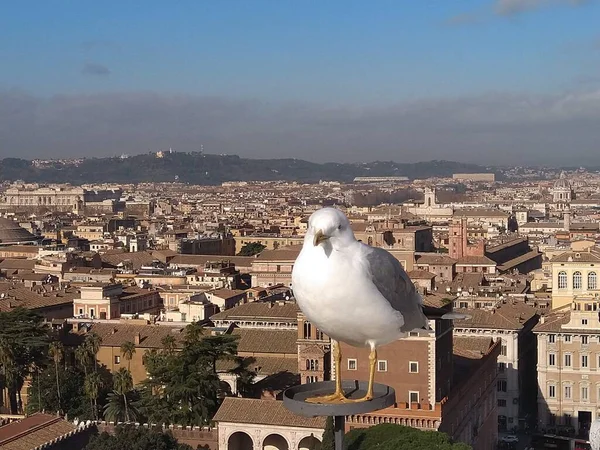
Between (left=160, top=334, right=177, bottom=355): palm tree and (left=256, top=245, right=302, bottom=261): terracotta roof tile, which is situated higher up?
(left=256, top=245, right=302, bottom=261): terracotta roof tile

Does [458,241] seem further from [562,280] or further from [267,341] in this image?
[267,341]

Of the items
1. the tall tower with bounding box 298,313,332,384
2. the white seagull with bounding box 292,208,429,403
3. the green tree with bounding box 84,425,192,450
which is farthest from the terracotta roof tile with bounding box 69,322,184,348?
the white seagull with bounding box 292,208,429,403

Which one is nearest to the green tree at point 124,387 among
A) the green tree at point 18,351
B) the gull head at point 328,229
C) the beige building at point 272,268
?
the green tree at point 18,351

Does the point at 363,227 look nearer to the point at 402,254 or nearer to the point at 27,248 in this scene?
the point at 402,254

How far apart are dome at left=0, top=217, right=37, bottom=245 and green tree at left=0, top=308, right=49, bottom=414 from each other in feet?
147

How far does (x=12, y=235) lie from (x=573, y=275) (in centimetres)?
5190

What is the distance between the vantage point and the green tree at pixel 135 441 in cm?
2269

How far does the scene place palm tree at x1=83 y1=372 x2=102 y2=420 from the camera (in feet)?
89.4

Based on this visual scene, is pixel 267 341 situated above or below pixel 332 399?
below

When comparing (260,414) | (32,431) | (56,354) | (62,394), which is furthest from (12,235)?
(260,414)

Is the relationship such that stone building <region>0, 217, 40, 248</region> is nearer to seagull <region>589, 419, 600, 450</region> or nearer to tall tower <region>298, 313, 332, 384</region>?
tall tower <region>298, 313, 332, 384</region>

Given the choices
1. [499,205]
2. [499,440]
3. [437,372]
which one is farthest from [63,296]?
[499,205]

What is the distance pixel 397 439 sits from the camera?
802 inches

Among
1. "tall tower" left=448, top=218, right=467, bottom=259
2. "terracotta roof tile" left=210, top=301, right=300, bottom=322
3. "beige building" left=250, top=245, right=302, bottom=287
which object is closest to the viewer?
"terracotta roof tile" left=210, top=301, right=300, bottom=322
